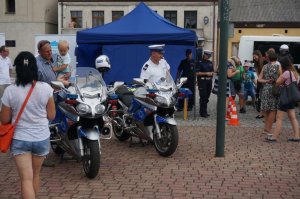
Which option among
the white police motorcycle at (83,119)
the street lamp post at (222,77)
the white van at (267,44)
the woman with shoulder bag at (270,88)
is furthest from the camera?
the white van at (267,44)

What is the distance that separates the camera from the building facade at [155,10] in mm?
43469

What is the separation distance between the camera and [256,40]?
21.7 m

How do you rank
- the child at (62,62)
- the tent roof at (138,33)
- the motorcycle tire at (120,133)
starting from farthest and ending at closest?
the tent roof at (138,33) < the motorcycle tire at (120,133) < the child at (62,62)

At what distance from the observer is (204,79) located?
13242 millimetres

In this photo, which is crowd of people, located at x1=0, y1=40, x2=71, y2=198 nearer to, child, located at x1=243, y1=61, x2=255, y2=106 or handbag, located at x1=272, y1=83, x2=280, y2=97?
handbag, located at x1=272, y1=83, x2=280, y2=97

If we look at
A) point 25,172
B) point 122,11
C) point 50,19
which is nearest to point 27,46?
point 50,19

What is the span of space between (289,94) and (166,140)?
2.73 metres

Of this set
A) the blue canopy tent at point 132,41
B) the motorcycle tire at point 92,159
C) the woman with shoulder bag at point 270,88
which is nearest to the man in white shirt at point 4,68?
the blue canopy tent at point 132,41

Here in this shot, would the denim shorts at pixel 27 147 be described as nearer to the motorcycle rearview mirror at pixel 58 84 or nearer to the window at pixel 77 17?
the motorcycle rearview mirror at pixel 58 84

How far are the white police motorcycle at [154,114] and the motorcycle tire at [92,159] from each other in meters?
1.22

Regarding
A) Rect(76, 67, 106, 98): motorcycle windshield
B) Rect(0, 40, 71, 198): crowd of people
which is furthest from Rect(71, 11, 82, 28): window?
Rect(0, 40, 71, 198): crowd of people

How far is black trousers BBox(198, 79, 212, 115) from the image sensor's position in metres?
13.1

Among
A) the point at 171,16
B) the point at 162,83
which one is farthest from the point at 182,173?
the point at 171,16

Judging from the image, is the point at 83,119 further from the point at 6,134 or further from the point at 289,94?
the point at 289,94
